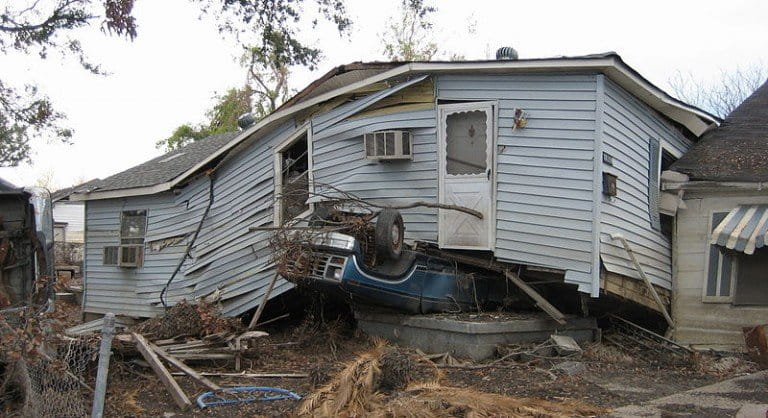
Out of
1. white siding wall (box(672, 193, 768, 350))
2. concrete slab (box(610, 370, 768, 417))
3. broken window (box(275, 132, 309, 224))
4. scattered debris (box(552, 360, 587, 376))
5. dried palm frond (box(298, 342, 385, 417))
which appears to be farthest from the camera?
broken window (box(275, 132, 309, 224))

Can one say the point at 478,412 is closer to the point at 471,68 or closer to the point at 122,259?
the point at 471,68

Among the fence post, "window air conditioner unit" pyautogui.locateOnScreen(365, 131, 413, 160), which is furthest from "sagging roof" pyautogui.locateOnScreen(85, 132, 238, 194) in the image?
the fence post

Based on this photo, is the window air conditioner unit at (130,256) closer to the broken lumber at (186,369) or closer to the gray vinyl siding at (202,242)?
the gray vinyl siding at (202,242)

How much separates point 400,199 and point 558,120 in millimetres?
2490

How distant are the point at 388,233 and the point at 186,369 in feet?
9.87

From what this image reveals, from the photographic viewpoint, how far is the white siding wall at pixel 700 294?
10.5m

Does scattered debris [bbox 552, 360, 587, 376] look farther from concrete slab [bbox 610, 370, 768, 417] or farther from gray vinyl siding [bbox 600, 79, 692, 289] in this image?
gray vinyl siding [bbox 600, 79, 692, 289]

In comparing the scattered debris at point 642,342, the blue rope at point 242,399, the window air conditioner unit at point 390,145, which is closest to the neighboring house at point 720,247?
the scattered debris at point 642,342

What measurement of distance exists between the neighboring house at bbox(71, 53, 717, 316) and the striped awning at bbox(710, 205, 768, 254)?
3.44 ft

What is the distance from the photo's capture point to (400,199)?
419 inches

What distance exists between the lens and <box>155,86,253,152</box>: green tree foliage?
Result: 3534 centimetres

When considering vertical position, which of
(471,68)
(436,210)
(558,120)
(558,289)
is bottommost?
(558,289)

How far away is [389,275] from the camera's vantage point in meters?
9.74

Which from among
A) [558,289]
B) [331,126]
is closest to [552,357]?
[558,289]
